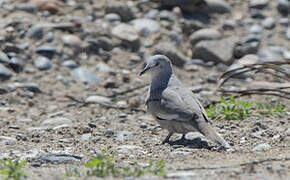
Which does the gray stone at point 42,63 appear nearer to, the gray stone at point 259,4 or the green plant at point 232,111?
the green plant at point 232,111

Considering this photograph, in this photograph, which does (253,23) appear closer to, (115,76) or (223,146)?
(115,76)

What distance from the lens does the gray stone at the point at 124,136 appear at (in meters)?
6.99

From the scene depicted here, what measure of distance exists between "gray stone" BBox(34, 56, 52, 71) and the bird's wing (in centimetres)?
366

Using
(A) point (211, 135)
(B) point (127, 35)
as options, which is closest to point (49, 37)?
(B) point (127, 35)

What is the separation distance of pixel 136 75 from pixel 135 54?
690mm

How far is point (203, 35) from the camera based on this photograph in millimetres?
11164

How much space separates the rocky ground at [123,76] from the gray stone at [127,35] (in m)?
0.02

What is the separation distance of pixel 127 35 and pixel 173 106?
15.3 feet

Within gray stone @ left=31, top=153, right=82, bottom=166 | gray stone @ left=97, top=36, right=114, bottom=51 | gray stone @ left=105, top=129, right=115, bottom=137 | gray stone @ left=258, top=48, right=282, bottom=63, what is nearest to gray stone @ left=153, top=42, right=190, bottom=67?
gray stone @ left=97, top=36, right=114, bottom=51

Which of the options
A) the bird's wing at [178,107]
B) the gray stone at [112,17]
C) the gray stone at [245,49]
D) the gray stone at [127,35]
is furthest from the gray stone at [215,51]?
the bird's wing at [178,107]

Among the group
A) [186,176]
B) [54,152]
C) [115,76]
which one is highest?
[186,176]

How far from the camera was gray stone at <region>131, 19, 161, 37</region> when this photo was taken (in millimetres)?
11344

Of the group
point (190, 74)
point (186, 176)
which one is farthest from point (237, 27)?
point (186, 176)

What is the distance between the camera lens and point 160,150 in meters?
6.29
